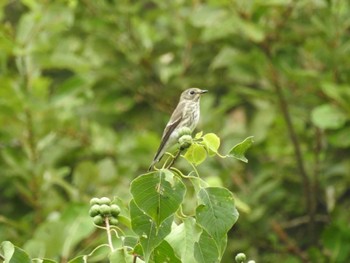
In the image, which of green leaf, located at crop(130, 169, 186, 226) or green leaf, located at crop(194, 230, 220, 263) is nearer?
green leaf, located at crop(130, 169, 186, 226)

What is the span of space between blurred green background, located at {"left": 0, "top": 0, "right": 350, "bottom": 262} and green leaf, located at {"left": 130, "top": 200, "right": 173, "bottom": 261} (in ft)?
10.3

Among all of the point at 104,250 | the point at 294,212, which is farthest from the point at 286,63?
the point at 104,250

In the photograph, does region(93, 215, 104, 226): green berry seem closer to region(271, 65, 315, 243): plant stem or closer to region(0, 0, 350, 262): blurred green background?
region(0, 0, 350, 262): blurred green background

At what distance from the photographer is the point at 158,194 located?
2387 mm

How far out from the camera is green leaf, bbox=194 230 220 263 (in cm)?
249

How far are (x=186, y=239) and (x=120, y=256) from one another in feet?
0.66

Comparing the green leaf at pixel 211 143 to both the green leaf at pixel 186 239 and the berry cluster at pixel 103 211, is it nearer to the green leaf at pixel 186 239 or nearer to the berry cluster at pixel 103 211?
the green leaf at pixel 186 239

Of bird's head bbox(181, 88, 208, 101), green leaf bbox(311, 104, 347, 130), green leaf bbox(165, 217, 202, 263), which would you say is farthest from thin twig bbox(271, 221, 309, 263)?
green leaf bbox(165, 217, 202, 263)

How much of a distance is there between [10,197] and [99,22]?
1386 millimetres

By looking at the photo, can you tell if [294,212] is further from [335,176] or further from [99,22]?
[99,22]

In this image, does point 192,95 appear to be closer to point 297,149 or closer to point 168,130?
point 168,130

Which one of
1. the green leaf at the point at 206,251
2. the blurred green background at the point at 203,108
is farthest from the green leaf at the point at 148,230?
the blurred green background at the point at 203,108

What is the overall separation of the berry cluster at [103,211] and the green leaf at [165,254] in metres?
0.17

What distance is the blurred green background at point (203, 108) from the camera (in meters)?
5.86
